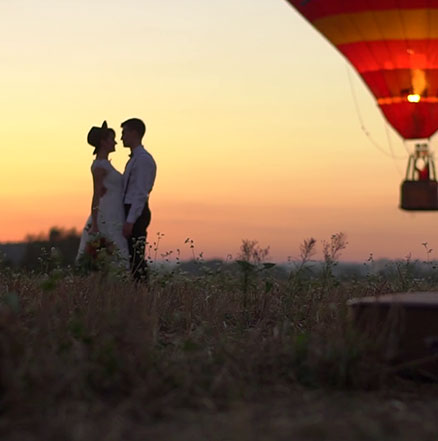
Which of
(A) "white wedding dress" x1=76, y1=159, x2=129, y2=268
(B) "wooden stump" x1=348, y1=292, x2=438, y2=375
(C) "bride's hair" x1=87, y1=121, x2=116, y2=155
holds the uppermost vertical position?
(C) "bride's hair" x1=87, y1=121, x2=116, y2=155

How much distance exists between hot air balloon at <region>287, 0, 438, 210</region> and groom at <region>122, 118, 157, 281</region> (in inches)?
229

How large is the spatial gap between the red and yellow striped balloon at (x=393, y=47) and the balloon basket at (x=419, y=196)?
2.77ft

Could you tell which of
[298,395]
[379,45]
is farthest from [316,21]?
[298,395]

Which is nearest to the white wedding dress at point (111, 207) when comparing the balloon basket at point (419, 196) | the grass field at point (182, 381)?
the grass field at point (182, 381)

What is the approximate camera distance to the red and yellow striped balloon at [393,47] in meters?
17.0

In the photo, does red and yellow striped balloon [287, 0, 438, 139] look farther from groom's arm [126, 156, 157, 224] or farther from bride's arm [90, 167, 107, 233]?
groom's arm [126, 156, 157, 224]

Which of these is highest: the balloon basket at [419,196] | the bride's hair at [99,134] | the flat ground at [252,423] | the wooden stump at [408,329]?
the bride's hair at [99,134]

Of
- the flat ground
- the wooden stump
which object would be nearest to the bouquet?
the wooden stump

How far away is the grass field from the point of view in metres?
5.23

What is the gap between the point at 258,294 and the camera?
1029 centimetres

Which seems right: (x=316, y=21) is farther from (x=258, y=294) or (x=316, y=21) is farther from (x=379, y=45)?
(x=258, y=294)

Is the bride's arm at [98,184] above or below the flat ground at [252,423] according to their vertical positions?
above

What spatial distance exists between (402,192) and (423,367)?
12.0 meters

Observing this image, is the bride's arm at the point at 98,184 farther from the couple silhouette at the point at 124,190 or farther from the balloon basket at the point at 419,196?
the balloon basket at the point at 419,196
